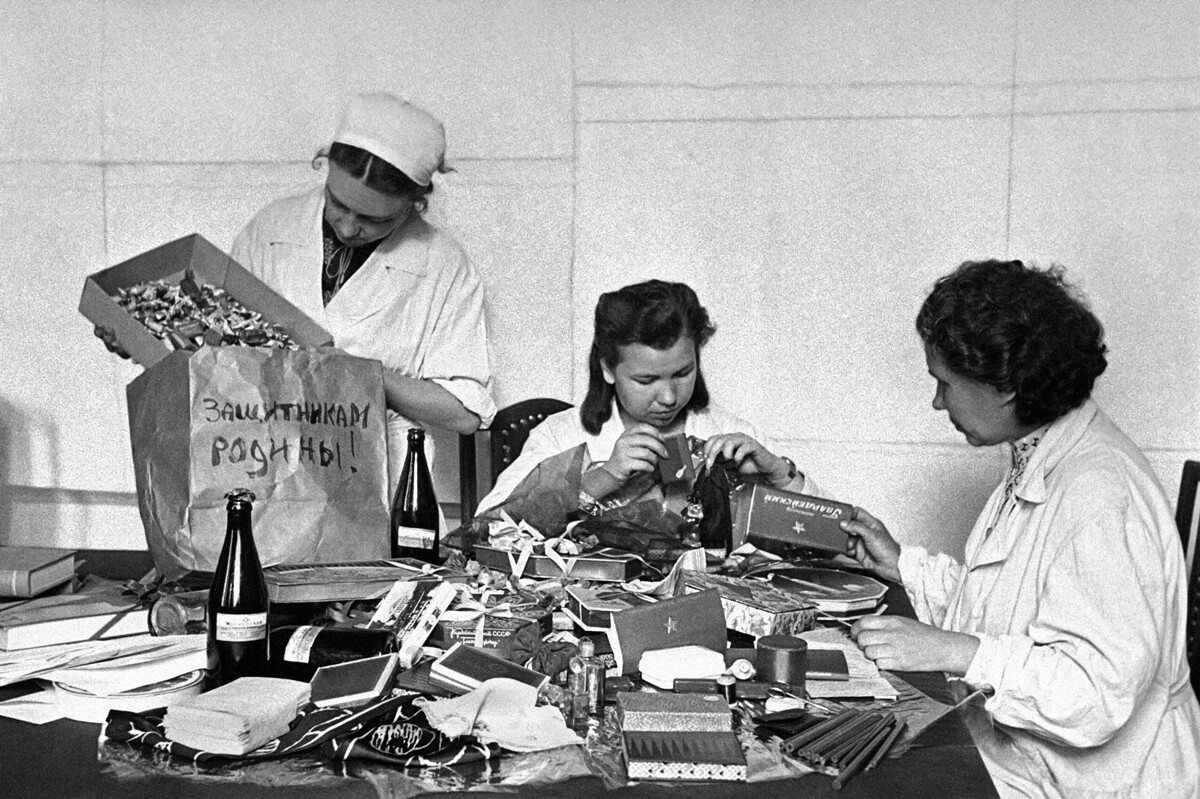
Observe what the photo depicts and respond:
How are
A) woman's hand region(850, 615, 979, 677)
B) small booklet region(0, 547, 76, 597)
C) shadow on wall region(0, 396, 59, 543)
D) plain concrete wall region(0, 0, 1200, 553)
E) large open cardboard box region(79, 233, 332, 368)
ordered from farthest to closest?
shadow on wall region(0, 396, 59, 543) → plain concrete wall region(0, 0, 1200, 553) → large open cardboard box region(79, 233, 332, 368) → small booklet region(0, 547, 76, 597) → woman's hand region(850, 615, 979, 677)

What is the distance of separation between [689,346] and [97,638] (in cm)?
157

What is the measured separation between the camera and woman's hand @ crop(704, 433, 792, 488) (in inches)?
101

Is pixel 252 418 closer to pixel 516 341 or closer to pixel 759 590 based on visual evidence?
pixel 759 590

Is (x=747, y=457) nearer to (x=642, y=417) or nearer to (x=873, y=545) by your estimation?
(x=642, y=417)

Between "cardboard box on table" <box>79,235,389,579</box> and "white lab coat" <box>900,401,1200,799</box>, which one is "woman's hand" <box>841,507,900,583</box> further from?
"cardboard box on table" <box>79,235,389,579</box>

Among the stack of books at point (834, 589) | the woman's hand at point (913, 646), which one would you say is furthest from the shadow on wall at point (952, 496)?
the woman's hand at point (913, 646)

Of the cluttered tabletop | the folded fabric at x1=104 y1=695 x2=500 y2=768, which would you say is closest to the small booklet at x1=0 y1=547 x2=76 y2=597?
the cluttered tabletop

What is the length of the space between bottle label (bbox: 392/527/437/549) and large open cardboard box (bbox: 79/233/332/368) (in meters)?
0.42

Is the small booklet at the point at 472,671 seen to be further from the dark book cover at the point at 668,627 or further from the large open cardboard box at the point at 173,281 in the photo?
the large open cardboard box at the point at 173,281

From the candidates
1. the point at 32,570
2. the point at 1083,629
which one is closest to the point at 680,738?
the point at 1083,629

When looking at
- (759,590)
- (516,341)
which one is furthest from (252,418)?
(516,341)

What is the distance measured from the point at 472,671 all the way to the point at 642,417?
150 cm

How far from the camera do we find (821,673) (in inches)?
60.4

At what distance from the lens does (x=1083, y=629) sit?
166cm
